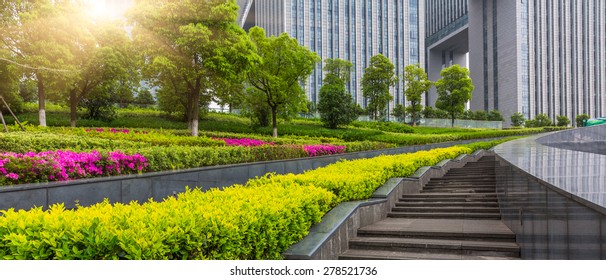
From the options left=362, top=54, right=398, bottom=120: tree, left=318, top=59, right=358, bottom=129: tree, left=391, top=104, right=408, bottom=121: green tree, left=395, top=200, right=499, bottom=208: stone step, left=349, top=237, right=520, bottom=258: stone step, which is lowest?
left=349, top=237, right=520, bottom=258: stone step

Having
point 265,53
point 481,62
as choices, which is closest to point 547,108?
point 481,62

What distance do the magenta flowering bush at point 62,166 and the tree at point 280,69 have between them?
1611 cm

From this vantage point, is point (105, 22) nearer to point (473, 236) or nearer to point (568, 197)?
point (473, 236)

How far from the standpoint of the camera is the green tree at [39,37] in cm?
1579

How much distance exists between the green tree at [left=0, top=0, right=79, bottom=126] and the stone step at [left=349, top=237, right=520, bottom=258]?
1451 centimetres

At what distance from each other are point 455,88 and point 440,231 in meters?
40.1

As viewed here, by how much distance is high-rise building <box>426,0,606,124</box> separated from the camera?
72.2 meters

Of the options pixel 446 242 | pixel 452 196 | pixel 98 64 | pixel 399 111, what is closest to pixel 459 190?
pixel 452 196

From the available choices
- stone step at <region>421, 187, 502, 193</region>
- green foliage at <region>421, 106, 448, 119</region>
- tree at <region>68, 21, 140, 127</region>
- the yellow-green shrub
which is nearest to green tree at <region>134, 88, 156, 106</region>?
green foliage at <region>421, 106, 448, 119</region>

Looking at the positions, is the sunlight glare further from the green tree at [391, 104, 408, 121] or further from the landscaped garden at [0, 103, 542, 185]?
the green tree at [391, 104, 408, 121]

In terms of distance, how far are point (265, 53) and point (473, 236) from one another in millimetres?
19696

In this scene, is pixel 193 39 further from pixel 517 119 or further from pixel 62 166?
pixel 517 119

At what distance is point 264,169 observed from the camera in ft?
35.2

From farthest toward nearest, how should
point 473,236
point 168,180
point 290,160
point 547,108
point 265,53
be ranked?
point 547,108 → point 265,53 → point 290,160 → point 168,180 → point 473,236
